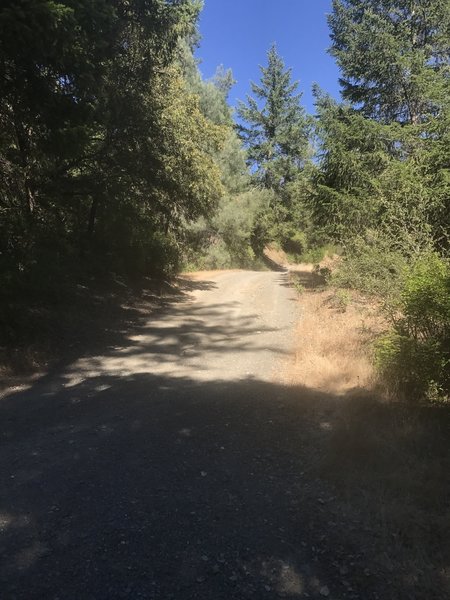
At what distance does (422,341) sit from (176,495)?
385cm

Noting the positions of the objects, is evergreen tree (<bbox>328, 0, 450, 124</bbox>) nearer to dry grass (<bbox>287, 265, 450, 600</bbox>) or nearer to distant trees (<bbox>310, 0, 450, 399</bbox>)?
distant trees (<bbox>310, 0, 450, 399</bbox>)

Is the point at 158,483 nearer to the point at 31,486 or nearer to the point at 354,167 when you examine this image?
the point at 31,486

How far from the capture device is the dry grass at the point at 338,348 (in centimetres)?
724

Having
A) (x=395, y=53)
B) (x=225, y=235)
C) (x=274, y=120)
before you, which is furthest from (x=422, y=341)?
(x=274, y=120)

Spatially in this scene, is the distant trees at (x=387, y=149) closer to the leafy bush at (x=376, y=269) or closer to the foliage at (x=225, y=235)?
the leafy bush at (x=376, y=269)

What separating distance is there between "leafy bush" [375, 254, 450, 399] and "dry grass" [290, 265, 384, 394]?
1.64 ft

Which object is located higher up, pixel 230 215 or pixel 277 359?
pixel 230 215

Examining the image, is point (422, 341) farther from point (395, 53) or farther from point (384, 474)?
point (395, 53)

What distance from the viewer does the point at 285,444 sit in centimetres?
529

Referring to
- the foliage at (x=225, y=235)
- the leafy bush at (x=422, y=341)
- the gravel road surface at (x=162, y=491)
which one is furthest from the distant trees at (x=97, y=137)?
the foliage at (x=225, y=235)

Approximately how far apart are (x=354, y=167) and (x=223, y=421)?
11.4m

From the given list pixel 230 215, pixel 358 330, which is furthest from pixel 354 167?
pixel 230 215

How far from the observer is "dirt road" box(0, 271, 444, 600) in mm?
3088

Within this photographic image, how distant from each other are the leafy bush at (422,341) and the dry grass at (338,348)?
50cm
